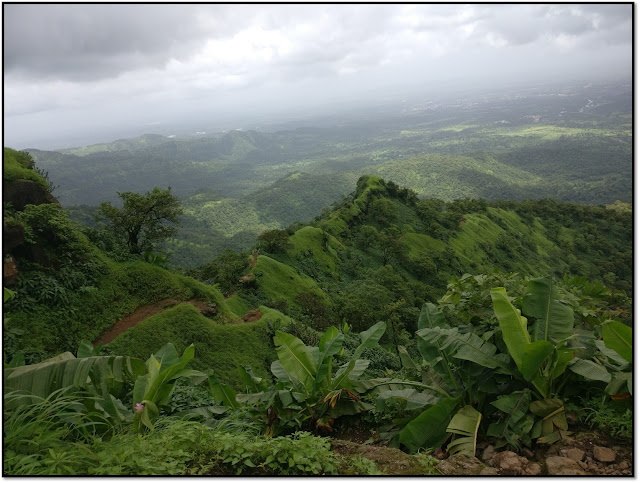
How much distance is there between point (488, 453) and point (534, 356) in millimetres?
973

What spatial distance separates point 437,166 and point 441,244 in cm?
7778

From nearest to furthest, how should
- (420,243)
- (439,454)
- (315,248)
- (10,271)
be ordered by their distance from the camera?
(439,454), (10,271), (315,248), (420,243)

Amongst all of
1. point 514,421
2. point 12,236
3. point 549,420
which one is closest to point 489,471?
point 514,421

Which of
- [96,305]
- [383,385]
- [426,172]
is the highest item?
[383,385]

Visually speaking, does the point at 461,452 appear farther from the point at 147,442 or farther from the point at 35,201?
the point at 35,201

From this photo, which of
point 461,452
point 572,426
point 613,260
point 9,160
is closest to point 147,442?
point 461,452

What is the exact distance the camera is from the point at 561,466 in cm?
284

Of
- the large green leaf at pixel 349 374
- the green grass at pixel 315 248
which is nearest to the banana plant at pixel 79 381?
the large green leaf at pixel 349 374

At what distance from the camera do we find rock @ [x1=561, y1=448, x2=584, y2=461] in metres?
2.89

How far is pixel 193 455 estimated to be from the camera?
2.80 meters

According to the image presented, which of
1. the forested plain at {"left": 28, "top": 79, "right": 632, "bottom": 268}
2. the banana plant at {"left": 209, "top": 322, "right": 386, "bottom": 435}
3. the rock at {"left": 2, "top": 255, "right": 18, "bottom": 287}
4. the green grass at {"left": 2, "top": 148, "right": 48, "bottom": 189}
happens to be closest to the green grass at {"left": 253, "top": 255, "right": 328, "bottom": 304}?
the green grass at {"left": 2, "top": 148, "right": 48, "bottom": 189}

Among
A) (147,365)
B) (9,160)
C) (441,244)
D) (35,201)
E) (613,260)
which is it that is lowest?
(613,260)

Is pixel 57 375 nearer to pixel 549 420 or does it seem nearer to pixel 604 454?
pixel 549 420

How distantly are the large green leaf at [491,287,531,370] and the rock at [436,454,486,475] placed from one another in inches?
38.0
